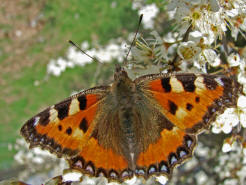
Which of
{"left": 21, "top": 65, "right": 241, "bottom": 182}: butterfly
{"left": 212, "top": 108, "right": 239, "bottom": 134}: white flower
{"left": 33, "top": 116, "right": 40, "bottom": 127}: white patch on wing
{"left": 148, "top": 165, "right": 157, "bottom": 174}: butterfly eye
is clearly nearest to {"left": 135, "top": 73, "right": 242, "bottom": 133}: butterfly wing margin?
{"left": 21, "top": 65, "right": 241, "bottom": 182}: butterfly

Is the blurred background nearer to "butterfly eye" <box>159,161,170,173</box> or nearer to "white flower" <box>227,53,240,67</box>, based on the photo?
"white flower" <box>227,53,240,67</box>

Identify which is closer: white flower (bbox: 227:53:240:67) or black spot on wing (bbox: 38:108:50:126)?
black spot on wing (bbox: 38:108:50:126)

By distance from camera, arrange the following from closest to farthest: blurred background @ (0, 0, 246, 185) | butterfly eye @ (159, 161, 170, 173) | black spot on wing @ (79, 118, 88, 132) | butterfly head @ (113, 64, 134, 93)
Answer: butterfly eye @ (159, 161, 170, 173)
black spot on wing @ (79, 118, 88, 132)
butterfly head @ (113, 64, 134, 93)
blurred background @ (0, 0, 246, 185)

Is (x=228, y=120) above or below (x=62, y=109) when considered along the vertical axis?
below

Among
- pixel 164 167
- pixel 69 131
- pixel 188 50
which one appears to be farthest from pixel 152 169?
pixel 188 50

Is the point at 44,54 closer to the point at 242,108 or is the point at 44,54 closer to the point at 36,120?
the point at 36,120
